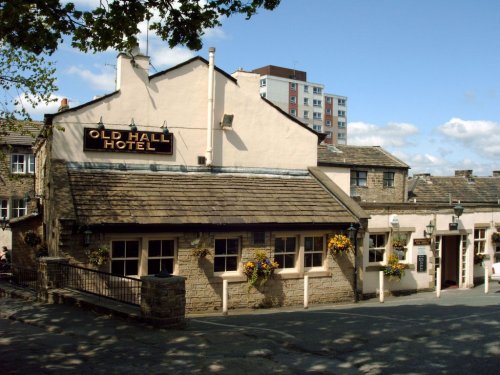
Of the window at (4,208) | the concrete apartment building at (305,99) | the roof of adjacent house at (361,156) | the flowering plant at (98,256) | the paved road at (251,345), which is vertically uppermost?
the concrete apartment building at (305,99)

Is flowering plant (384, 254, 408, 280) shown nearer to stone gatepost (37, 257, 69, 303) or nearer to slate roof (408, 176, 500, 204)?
stone gatepost (37, 257, 69, 303)

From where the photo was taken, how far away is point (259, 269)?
18141 mm

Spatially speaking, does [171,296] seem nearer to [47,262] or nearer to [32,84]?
[47,262]

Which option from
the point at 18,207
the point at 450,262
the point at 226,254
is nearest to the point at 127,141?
the point at 226,254

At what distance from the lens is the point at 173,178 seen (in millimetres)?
19375

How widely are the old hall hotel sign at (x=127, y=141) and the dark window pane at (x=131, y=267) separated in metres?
4.06

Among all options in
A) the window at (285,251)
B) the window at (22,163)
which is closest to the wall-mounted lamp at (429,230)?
the window at (285,251)

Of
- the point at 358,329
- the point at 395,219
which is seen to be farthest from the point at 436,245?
the point at 358,329

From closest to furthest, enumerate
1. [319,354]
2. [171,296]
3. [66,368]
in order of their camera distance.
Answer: [66,368] < [319,354] < [171,296]

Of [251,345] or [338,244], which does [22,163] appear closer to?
[338,244]

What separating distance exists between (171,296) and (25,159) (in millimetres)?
32159

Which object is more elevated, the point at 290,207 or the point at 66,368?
the point at 290,207

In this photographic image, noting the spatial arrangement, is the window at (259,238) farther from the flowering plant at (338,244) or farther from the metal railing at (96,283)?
the metal railing at (96,283)

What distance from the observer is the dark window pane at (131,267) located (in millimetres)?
16969
